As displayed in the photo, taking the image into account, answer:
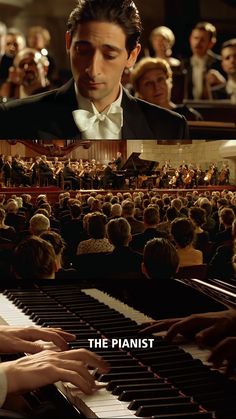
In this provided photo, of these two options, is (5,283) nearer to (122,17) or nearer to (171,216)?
(171,216)

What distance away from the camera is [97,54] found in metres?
2.19

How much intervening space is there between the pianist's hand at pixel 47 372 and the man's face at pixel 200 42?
1.83 feet

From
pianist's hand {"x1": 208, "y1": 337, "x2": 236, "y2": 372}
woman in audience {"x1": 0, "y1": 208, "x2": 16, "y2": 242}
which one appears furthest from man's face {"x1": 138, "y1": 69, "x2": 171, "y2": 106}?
pianist's hand {"x1": 208, "y1": 337, "x2": 236, "y2": 372}

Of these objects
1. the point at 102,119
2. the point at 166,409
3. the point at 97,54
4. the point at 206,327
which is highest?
the point at 97,54

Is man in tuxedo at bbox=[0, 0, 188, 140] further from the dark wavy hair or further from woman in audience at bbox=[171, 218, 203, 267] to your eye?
woman in audience at bbox=[171, 218, 203, 267]

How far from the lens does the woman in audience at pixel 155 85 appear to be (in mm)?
2182

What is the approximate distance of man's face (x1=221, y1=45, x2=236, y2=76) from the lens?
217 centimetres

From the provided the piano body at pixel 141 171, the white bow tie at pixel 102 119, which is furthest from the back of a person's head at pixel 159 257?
the white bow tie at pixel 102 119

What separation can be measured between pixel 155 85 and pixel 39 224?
0.31 metres

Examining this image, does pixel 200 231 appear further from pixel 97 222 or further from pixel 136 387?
pixel 136 387

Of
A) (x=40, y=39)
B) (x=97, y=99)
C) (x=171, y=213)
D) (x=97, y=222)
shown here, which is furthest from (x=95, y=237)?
(x=40, y=39)

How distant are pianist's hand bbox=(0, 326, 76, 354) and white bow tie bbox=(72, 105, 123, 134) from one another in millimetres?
381

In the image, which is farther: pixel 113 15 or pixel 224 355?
pixel 224 355

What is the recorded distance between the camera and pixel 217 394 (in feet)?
7.26
